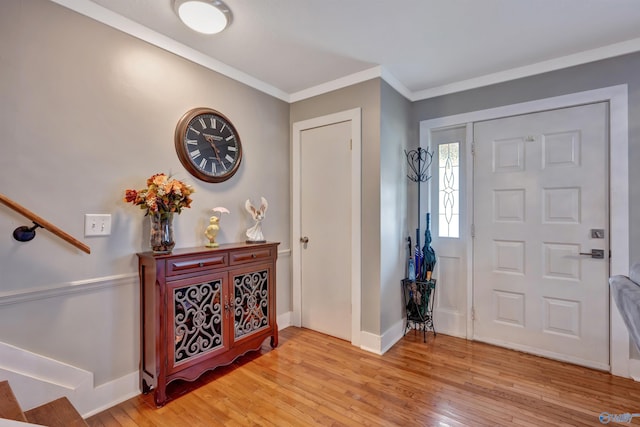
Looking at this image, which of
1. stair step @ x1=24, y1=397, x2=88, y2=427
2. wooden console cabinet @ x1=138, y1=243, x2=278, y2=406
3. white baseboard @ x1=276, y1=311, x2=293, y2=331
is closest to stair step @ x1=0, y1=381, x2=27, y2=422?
stair step @ x1=24, y1=397, x2=88, y2=427

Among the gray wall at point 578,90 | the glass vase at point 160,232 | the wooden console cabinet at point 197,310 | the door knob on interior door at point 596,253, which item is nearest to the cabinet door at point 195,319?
the wooden console cabinet at point 197,310

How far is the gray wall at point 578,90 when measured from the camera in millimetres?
2170

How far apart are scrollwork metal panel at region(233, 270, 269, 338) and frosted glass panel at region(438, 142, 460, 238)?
71.4 inches

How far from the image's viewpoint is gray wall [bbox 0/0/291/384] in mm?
1564

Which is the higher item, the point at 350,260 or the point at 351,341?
the point at 350,260

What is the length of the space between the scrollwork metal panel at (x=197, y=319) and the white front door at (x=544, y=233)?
231cm

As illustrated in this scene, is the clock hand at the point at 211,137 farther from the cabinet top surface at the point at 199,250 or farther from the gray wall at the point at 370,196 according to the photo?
the gray wall at the point at 370,196

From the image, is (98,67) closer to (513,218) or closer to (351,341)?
(351,341)

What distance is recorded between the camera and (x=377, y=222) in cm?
259

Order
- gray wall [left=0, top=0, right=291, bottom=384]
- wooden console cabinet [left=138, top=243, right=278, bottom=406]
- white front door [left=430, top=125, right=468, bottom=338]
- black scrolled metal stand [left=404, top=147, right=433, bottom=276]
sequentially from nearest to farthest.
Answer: gray wall [left=0, top=0, right=291, bottom=384]
wooden console cabinet [left=138, top=243, right=278, bottom=406]
white front door [left=430, top=125, right=468, bottom=338]
black scrolled metal stand [left=404, top=147, right=433, bottom=276]

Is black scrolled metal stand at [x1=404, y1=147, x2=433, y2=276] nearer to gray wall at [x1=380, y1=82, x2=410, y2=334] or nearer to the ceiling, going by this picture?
gray wall at [x1=380, y1=82, x2=410, y2=334]

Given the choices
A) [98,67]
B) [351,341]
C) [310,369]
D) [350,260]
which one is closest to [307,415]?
[310,369]

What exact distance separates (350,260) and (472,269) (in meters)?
1.17

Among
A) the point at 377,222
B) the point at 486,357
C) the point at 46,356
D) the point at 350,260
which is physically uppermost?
the point at 377,222
